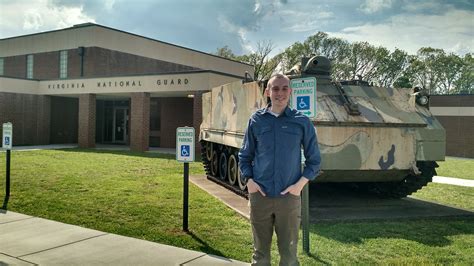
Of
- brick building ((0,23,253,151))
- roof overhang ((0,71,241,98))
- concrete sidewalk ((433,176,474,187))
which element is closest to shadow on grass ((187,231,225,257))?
concrete sidewalk ((433,176,474,187))

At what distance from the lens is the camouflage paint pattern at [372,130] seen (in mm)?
7152

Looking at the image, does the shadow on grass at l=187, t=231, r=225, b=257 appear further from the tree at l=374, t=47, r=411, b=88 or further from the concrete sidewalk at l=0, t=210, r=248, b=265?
the tree at l=374, t=47, r=411, b=88

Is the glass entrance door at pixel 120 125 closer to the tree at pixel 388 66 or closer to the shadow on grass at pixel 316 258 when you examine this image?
the shadow on grass at pixel 316 258

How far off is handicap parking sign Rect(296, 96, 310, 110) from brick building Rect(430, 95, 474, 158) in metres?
25.3

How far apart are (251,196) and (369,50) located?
161 ft

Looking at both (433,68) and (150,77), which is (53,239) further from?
(433,68)

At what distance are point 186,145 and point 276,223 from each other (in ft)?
10.3

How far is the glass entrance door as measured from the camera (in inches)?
1144

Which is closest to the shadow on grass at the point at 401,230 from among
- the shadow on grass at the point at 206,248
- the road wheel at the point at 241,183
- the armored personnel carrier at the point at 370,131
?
the armored personnel carrier at the point at 370,131

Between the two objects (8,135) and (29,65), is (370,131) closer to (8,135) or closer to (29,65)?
(8,135)

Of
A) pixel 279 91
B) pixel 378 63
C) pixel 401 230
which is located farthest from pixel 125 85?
pixel 378 63

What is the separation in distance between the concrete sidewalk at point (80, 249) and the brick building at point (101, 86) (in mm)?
14409

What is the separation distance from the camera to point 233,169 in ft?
33.1

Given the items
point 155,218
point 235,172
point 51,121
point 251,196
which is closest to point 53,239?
point 155,218
